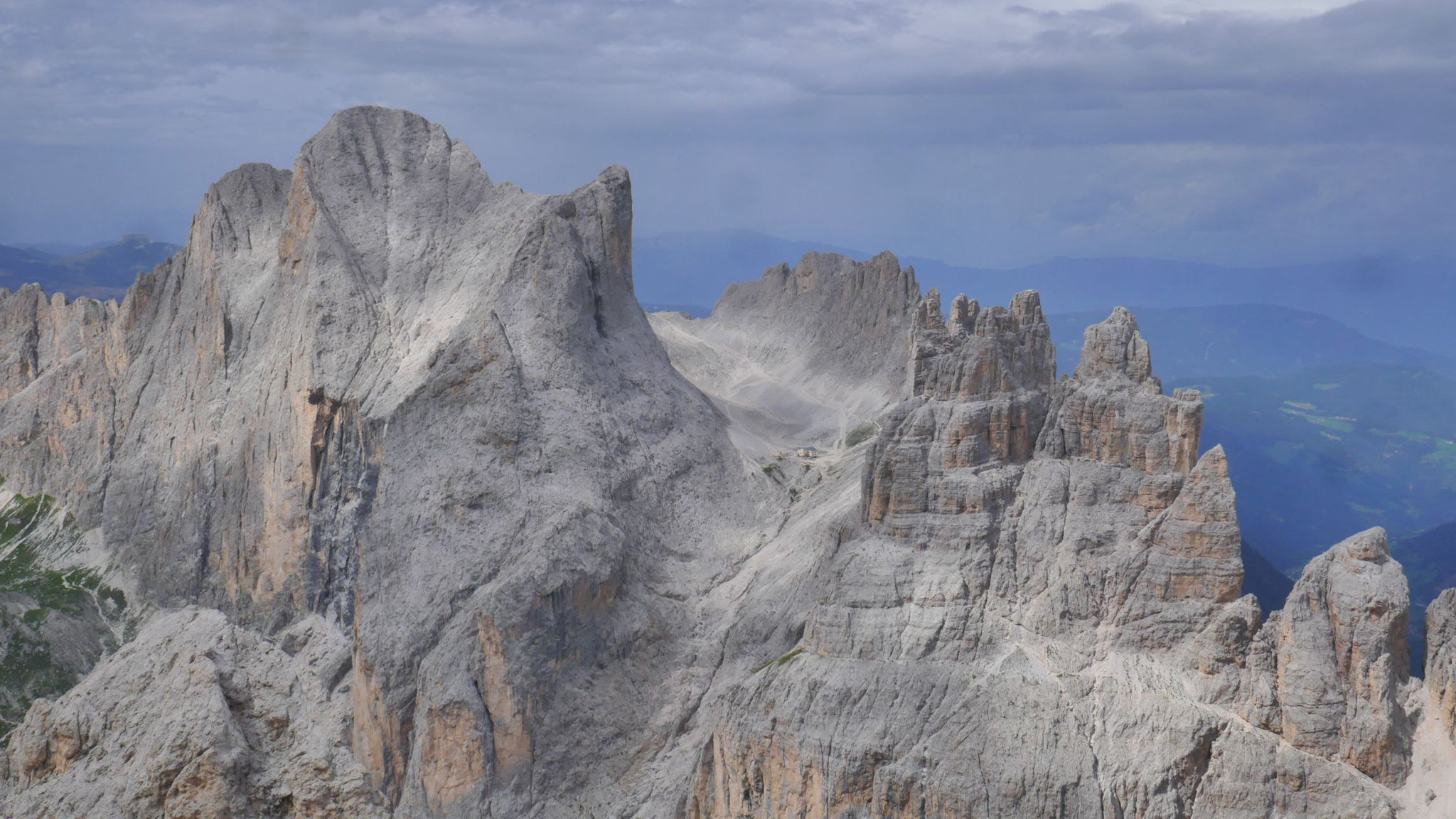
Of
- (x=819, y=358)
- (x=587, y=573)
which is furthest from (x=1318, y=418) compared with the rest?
(x=587, y=573)

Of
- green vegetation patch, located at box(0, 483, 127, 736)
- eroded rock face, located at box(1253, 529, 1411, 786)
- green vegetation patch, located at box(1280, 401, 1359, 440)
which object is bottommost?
green vegetation patch, located at box(0, 483, 127, 736)

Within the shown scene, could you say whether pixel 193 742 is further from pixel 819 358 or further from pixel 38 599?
pixel 819 358

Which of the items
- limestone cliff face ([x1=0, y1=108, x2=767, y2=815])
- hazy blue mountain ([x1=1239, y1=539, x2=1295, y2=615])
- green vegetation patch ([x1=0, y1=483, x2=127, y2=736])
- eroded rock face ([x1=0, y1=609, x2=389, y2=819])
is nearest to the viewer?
eroded rock face ([x1=0, y1=609, x2=389, y2=819])

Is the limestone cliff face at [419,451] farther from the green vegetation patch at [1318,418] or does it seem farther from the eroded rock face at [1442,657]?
the green vegetation patch at [1318,418]

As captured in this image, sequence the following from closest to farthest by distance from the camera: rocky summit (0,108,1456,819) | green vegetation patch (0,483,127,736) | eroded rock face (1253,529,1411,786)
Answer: eroded rock face (1253,529,1411,786) < rocky summit (0,108,1456,819) < green vegetation patch (0,483,127,736)

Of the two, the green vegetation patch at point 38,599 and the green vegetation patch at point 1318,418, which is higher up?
the green vegetation patch at point 1318,418

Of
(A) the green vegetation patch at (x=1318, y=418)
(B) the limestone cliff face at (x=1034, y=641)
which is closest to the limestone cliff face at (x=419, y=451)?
(B) the limestone cliff face at (x=1034, y=641)

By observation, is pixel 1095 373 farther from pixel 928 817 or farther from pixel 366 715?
pixel 366 715

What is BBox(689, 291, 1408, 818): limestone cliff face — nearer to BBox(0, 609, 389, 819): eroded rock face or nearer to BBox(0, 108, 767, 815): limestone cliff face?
BBox(0, 108, 767, 815): limestone cliff face

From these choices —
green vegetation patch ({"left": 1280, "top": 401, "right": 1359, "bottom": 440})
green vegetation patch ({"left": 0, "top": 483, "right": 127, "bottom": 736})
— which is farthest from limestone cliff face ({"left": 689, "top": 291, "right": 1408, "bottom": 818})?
green vegetation patch ({"left": 1280, "top": 401, "right": 1359, "bottom": 440})
